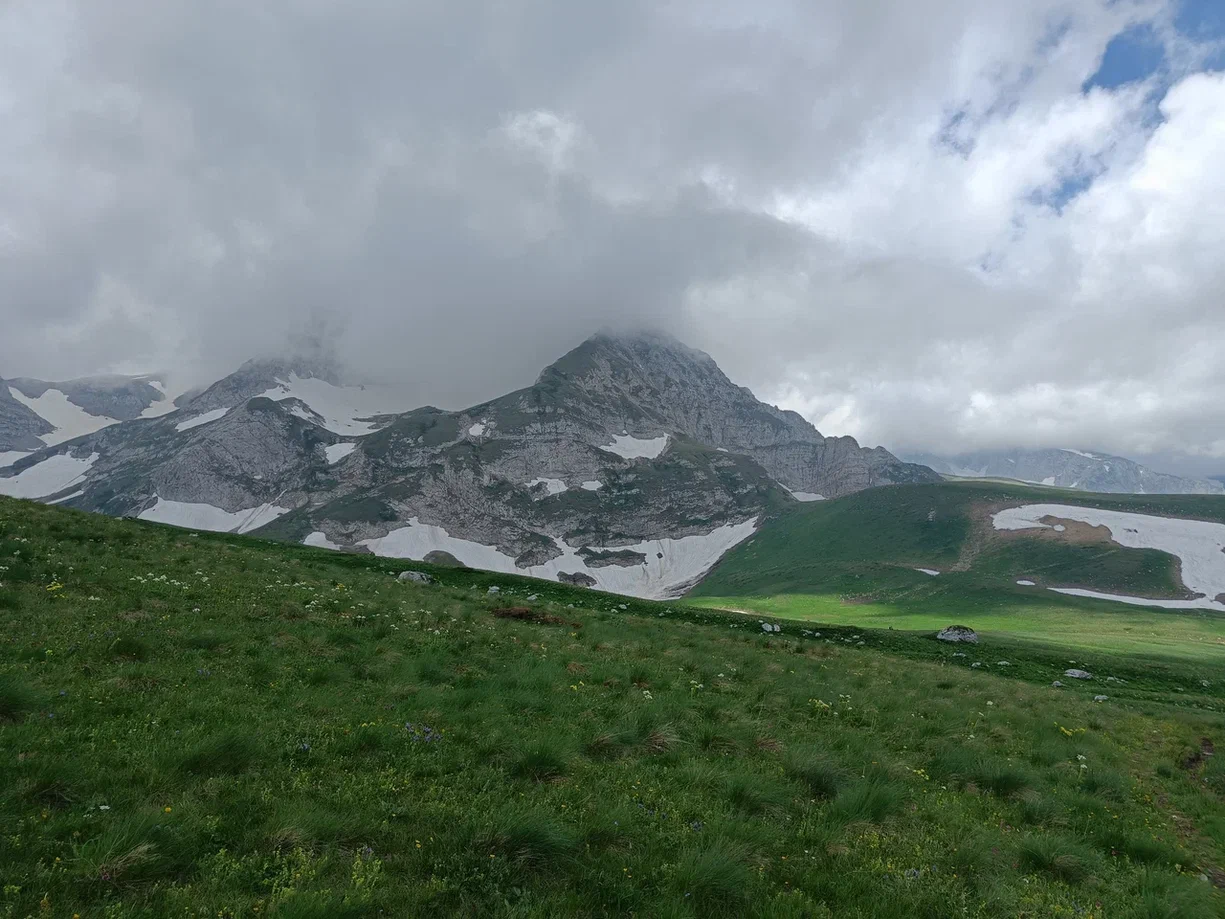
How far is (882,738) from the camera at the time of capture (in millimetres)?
13992

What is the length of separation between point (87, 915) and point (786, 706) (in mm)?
14167

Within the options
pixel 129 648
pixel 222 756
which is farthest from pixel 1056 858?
pixel 129 648

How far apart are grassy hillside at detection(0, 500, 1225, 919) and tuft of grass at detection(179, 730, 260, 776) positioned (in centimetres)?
4

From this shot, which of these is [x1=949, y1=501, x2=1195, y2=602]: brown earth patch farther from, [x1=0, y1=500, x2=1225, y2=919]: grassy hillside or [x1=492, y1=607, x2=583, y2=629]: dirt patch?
[x1=0, y1=500, x2=1225, y2=919]: grassy hillside

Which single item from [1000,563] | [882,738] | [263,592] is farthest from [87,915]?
[1000,563]

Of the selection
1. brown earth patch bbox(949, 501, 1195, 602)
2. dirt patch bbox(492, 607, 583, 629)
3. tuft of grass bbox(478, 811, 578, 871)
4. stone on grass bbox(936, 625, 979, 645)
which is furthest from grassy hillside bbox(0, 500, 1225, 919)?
brown earth patch bbox(949, 501, 1195, 602)

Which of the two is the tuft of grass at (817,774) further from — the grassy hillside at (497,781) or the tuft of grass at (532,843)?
the tuft of grass at (532,843)

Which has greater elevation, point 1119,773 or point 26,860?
point 26,860

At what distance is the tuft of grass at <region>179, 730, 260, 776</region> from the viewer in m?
7.62

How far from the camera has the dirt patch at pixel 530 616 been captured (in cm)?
2470

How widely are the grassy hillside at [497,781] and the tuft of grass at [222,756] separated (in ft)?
0.12

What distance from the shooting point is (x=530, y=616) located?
2533 cm

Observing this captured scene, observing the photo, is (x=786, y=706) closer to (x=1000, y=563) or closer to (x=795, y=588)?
(x=795, y=588)

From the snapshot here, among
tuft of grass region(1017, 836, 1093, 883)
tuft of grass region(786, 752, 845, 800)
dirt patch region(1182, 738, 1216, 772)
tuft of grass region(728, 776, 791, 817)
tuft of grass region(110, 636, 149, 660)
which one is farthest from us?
dirt patch region(1182, 738, 1216, 772)
